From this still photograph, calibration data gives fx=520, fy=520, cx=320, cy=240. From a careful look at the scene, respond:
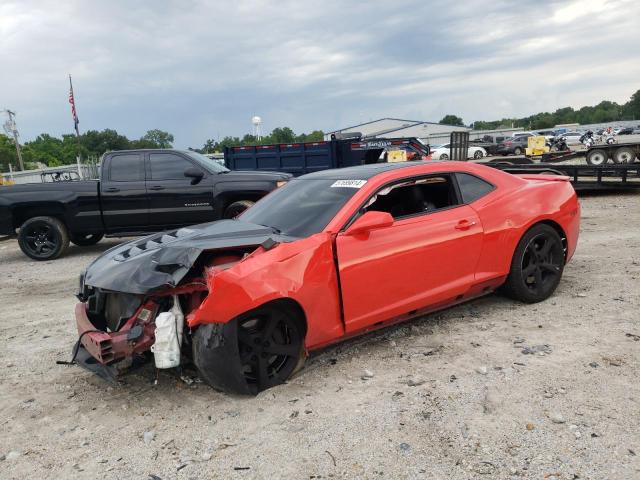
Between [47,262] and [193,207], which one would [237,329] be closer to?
[193,207]

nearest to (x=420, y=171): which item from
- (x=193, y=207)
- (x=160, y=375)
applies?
(x=160, y=375)

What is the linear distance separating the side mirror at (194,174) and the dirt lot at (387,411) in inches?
176

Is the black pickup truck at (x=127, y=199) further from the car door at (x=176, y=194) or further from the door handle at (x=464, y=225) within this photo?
the door handle at (x=464, y=225)

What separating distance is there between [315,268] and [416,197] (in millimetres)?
1369

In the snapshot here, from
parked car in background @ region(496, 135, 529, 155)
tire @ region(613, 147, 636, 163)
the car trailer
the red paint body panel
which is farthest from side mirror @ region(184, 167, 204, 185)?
parked car in background @ region(496, 135, 529, 155)

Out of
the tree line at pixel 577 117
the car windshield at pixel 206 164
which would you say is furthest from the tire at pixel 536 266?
the tree line at pixel 577 117

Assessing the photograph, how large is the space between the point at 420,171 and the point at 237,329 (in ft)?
7.10

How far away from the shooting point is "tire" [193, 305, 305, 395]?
321 centimetres

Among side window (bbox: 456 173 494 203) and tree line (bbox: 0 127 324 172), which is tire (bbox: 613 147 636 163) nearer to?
side window (bbox: 456 173 494 203)

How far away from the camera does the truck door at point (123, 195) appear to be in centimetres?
898

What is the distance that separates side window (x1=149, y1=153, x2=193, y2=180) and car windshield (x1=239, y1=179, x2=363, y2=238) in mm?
4760

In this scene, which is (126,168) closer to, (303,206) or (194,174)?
(194,174)

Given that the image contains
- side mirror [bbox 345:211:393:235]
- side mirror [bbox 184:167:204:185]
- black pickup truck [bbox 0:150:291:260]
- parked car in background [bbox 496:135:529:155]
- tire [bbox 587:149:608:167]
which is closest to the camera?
side mirror [bbox 345:211:393:235]

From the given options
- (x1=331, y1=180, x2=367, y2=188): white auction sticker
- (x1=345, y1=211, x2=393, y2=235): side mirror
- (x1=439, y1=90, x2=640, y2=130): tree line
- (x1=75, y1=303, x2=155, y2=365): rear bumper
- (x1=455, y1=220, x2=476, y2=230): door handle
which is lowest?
(x1=75, y1=303, x2=155, y2=365): rear bumper
